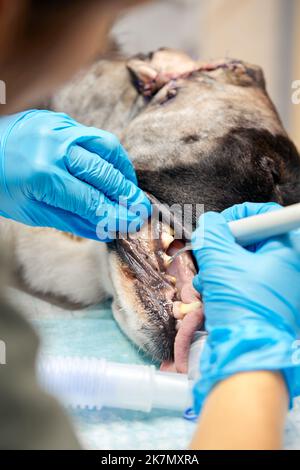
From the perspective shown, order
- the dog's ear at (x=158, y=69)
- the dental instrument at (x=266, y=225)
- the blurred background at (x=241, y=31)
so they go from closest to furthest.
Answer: the dental instrument at (x=266, y=225) → the dog's ear at (x=158, y=69) → the blurred background at (x=241, y=31)

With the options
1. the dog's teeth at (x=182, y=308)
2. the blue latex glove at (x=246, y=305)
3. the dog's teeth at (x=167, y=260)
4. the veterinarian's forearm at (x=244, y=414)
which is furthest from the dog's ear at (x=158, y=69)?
the veterinarian's forearm at (x=244, y=414)

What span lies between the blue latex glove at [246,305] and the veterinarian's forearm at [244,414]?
0.02m

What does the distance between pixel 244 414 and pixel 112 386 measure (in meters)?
0.38

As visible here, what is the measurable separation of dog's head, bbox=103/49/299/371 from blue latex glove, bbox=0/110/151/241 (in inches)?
4.5

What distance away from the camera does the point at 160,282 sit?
4.26 ft

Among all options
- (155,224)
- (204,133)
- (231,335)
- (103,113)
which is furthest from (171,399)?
(103,113)

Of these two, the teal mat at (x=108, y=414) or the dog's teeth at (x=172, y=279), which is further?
the dog's teeth at (x=172, y=279)

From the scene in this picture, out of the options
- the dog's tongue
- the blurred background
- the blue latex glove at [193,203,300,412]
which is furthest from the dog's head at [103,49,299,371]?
the blurred background

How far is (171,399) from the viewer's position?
1.09m

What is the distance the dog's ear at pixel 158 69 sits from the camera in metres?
1.79

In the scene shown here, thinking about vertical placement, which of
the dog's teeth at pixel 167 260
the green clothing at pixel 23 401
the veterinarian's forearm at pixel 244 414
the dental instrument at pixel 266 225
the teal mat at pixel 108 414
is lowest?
the teal mat at pixel 108 414

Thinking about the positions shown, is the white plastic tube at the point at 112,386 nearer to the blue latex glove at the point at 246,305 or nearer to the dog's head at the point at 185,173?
the dog's head at the point at 185,173

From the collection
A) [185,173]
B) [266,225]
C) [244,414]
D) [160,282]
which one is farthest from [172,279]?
[244,414]

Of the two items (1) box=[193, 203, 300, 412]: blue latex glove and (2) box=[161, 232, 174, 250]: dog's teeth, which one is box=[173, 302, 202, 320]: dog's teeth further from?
(1) box=[193, 203, 300, 412]: blue latex glove
